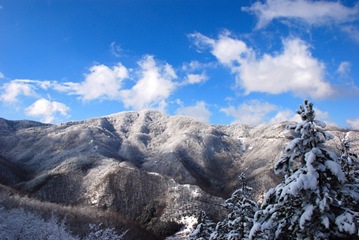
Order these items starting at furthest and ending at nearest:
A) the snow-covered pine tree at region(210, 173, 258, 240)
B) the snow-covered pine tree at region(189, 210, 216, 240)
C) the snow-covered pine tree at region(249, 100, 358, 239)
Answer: the snow-covered pine tree at region(189, 210, 216, 240) < the snow-covered pine tree at region(210, 173, 258, 240) < the snow-covered pine tree at region(249, 100, 358, 239)

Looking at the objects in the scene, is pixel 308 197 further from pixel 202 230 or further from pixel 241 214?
pixel 202 230

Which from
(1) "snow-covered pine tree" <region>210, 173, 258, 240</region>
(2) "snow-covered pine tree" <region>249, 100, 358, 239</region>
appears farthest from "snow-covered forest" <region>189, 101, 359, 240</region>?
(1) "snow-covered pine tree" <region>210, 173, 258, 240</region>

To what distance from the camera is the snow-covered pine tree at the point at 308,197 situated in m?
12.9

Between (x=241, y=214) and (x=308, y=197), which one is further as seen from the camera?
(x=241, y=214)

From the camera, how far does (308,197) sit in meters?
13.7

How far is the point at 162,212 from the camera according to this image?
148 metres

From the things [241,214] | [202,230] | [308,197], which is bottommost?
[202,230]

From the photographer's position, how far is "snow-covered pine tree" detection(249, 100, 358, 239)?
12.9 metres

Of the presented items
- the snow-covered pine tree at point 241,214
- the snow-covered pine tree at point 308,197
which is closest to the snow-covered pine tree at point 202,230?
the snow-covered pine tree at point 241,214

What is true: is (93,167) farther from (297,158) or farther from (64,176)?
(297,158)

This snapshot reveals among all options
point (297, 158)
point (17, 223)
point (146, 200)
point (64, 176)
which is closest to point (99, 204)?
point (146, 200)

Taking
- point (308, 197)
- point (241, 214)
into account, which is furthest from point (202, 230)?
point (308, 197)

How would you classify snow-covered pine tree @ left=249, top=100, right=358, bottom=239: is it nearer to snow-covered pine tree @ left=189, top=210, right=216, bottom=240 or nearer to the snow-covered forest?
the snow-covered forest

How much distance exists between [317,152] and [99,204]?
14908 cm
